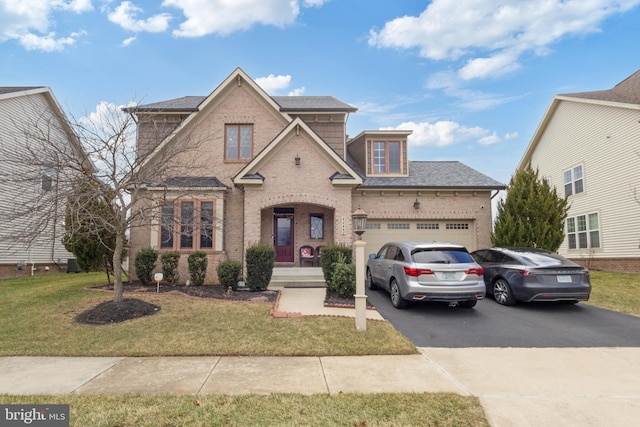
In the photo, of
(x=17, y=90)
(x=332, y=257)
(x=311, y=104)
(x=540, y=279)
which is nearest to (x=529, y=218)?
(x=540, y=279)

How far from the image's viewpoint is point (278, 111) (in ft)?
48.3

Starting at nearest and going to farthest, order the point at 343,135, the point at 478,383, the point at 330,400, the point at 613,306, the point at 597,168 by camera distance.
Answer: the point at 330,400
the point at 478,383
the point at 613,306
the point at 343,135
the point at 597,168

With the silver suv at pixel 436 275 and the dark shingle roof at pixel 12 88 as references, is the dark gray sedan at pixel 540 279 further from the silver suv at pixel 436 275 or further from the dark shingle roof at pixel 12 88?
the dark shingle roof at pixel 12 88

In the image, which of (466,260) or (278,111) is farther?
(278,111)

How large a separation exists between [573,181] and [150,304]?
21.9m

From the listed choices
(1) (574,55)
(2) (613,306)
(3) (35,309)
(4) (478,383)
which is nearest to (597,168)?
(1) (574,55)

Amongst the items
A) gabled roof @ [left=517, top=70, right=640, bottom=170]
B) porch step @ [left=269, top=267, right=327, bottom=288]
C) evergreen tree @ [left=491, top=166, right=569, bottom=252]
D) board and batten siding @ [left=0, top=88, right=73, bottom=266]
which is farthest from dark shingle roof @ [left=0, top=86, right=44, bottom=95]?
gabled roof @ [left=517, top=70, right=640, bottom=170]

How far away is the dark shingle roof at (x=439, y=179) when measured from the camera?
15570 millimetres

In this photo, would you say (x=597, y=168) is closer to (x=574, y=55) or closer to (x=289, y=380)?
(x=574, y=55)

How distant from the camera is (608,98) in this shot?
57.7ft

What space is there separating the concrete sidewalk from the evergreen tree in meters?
8.35

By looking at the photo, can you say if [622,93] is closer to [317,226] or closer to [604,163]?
[604,163]

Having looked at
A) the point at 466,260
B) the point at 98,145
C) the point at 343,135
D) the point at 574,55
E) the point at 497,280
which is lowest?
the point at 497,280

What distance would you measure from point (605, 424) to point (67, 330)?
892 cm
